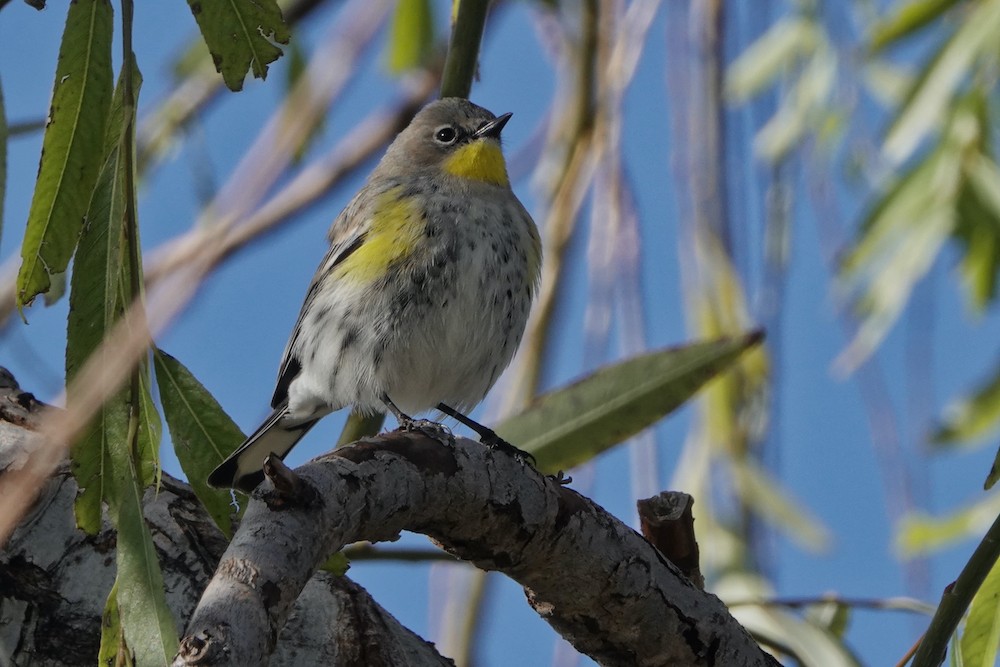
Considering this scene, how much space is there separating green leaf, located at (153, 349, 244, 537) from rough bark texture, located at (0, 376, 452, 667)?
0.26 m

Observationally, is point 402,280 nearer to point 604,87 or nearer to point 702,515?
point 604,87

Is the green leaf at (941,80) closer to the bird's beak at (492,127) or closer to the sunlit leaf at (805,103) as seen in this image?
the sunlit leaf at (805,103)

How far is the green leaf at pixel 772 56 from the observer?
4.25 metres

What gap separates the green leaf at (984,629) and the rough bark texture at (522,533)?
364 millimetres

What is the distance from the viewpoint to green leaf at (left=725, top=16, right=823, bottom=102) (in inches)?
167

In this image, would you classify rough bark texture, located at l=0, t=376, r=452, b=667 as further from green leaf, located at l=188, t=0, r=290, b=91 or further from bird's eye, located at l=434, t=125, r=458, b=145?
bird's eye, located at l=434, t=125, r=458, b=145

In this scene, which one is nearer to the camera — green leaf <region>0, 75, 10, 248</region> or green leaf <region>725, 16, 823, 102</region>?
green leaf <region>0, 75, 10, 248</region>

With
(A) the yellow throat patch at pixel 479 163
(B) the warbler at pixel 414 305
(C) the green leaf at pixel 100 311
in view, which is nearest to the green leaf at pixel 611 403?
(B) the warbler at pixel 414 305

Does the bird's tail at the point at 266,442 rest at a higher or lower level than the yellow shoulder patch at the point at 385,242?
lower

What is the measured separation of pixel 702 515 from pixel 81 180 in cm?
214

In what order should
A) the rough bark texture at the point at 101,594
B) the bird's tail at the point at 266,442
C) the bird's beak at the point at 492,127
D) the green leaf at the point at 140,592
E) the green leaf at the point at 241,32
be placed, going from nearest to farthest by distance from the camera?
the green leaf at the point at 140,592, the green leaf at the point at 241,32, the rough bark texture at the point at 101,594, the bird's tail at the point at 266,442, the bird's beak at the point at 492,127

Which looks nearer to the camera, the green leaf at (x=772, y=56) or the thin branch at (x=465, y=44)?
the thin branch at (x=465, y=44)

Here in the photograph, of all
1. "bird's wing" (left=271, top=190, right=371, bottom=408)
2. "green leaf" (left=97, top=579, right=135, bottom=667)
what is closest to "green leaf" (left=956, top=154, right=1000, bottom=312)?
"bird's wing" (left=271, top=190, right=371, bottom=408)

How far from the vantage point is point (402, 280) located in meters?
3.27
